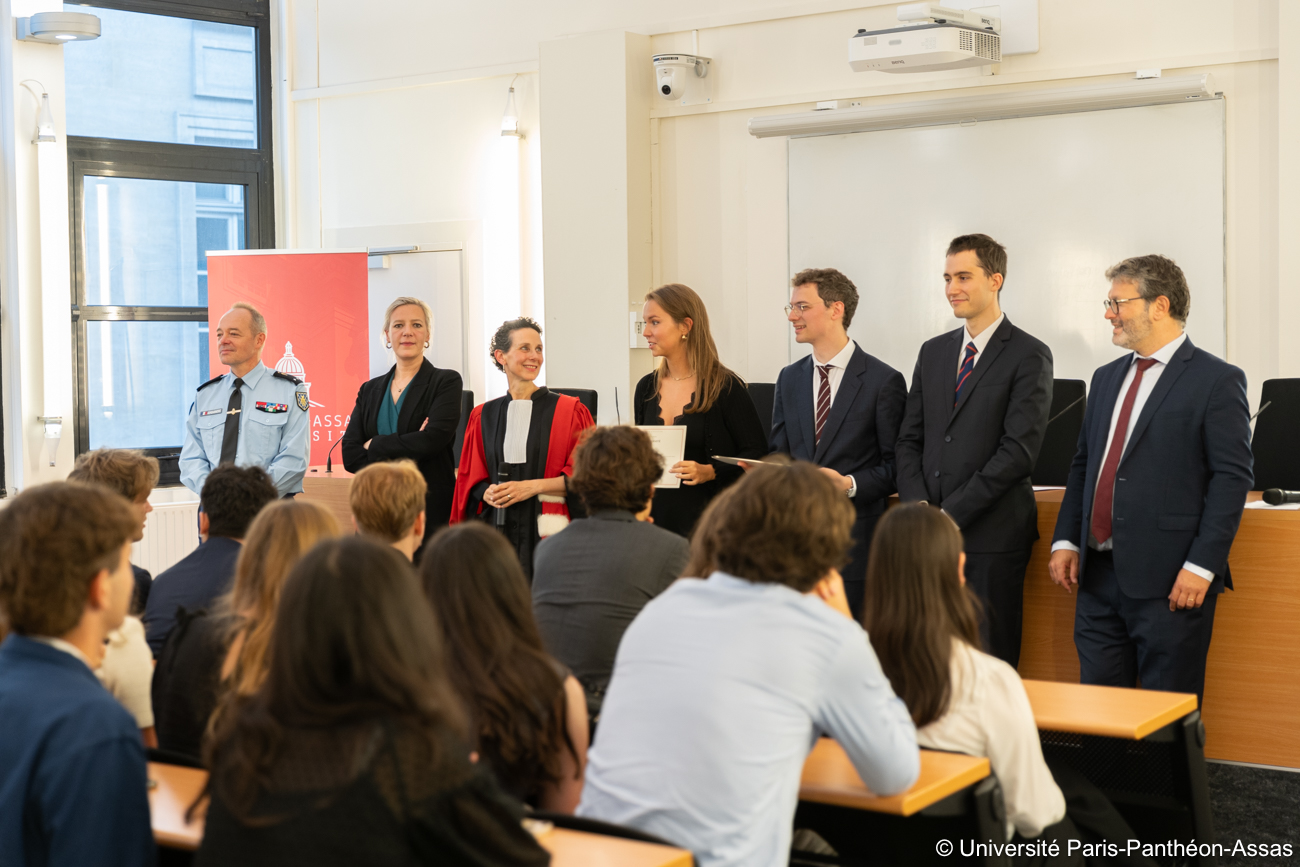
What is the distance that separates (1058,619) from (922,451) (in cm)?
79

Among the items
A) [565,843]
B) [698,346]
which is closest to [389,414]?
[698,346]

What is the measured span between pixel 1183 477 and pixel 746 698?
225cm

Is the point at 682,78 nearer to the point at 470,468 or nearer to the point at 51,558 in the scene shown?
the point at 470,468

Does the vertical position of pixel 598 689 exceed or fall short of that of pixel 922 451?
it falls short

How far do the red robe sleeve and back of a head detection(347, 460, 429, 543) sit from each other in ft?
4.75

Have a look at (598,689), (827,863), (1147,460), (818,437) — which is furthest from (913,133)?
(827,863)

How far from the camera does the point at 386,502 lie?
3.17 meters

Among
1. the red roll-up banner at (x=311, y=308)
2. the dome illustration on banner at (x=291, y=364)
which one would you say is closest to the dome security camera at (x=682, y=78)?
the red roll-up banner at (x=311, y=308)

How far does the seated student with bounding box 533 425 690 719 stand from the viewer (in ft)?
9.30

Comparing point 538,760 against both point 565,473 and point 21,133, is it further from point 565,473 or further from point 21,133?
point 21,133

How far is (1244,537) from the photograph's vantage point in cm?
404

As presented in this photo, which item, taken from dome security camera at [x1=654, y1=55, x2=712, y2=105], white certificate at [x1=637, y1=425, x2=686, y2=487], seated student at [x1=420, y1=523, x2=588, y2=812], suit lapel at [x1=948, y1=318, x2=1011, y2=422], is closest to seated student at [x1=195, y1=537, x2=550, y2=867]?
seated student at [x1=420, y1=523, x2=588, y2=812]

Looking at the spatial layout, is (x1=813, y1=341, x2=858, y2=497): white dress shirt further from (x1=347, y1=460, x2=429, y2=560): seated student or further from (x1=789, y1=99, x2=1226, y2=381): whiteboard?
(x1=789, y1=99, x2=1226, y2=381): whiteboard

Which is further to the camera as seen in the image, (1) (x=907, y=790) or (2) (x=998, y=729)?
(2) (x=998, y=729)
